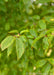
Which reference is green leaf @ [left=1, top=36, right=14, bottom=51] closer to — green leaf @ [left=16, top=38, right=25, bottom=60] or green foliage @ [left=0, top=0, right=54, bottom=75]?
green leaf @ [left=16, top=38, right=25, bottom=60]

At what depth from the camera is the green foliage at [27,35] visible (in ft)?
3.08

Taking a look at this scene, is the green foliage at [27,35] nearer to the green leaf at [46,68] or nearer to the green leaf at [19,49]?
the green leaf at [46,68]

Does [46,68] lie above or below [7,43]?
below

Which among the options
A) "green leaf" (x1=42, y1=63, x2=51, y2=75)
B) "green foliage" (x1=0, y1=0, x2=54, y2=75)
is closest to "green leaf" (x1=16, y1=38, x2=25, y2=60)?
"green foliage" (x1=0, y1=0, x2=54, y2=75)

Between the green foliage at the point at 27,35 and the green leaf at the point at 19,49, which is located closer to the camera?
the green leaf at the point at 19,49

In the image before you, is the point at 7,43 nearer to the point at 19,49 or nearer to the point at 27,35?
the point at 19,49

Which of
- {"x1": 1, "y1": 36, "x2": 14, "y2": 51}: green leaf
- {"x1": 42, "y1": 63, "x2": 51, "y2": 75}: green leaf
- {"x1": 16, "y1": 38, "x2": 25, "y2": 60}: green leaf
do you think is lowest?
{"x1": 42, "y1": 63, "x2": 51, "y2": 75}: green leaf

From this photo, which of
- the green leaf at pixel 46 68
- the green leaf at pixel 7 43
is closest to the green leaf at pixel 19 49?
the green leaf at pixel 7 43

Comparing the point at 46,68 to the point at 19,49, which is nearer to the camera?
the point at 19,49

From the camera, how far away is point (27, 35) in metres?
0.93

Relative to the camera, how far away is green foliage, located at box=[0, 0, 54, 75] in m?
0.94

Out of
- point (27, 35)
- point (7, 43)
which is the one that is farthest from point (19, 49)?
point (27, 35)

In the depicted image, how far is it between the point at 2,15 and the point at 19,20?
138 millimetres

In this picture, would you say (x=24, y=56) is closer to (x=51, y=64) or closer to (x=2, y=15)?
(x=51, y=64)
